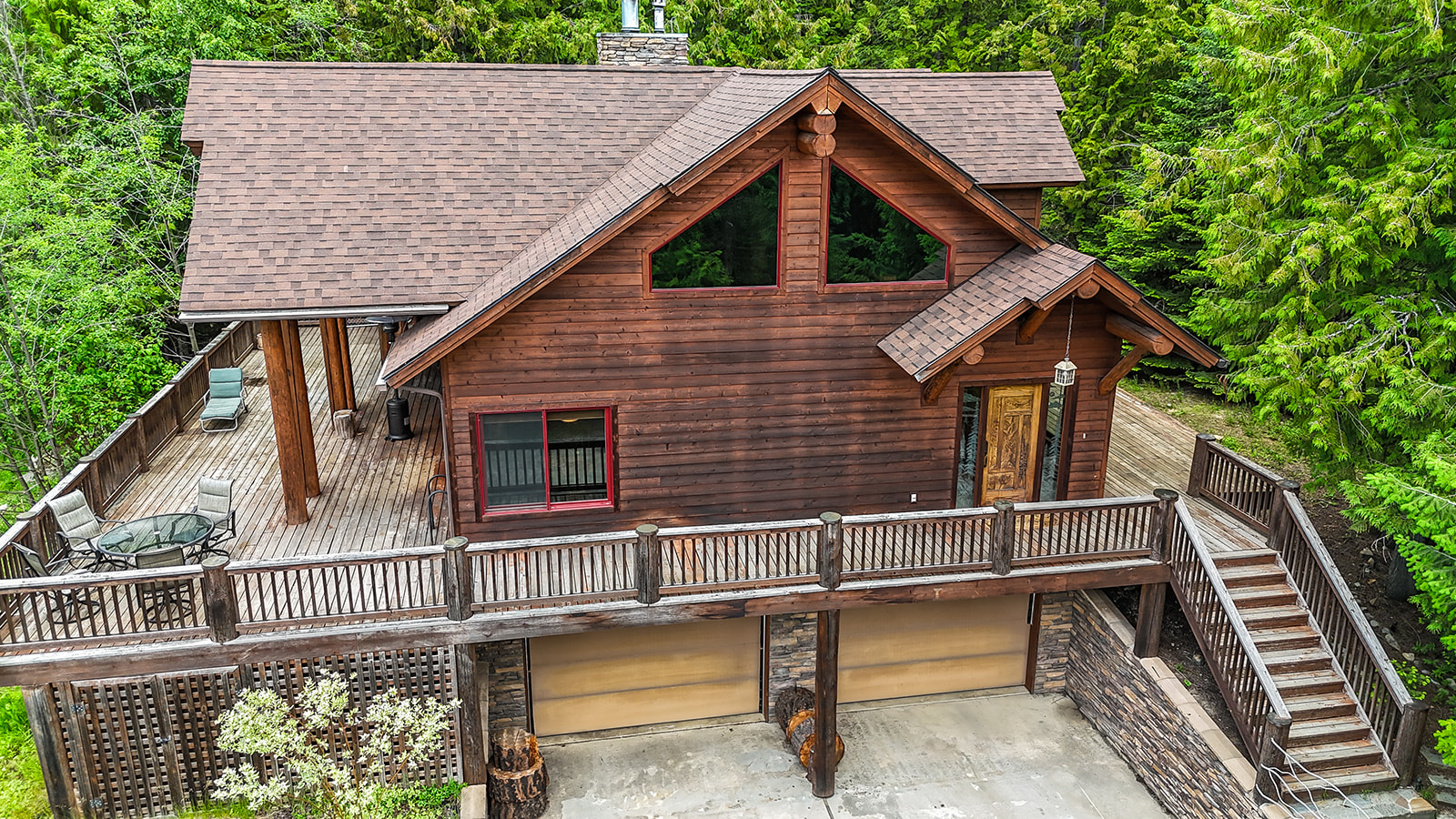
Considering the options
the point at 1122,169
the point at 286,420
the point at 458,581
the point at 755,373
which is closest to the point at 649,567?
the point at 458,581

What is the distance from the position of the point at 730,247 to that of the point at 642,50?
6.28m

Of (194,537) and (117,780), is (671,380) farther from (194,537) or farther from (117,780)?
(117,780)

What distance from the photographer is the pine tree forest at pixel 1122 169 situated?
32.5ft

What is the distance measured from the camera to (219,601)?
8953mm

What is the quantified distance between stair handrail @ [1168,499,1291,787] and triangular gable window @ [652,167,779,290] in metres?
5.67

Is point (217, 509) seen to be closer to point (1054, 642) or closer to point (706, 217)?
point (706, 217)

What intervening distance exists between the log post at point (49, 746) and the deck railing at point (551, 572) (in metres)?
0.78

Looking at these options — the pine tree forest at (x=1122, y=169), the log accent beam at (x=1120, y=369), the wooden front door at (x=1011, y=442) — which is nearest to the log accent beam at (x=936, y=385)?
the wooden front door at (x=1011, y=442)

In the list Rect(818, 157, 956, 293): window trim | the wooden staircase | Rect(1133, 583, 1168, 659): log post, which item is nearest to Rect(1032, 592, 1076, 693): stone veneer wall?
Rect(1133, 583, 1168, 659): log post

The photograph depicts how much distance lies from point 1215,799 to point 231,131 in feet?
46.1

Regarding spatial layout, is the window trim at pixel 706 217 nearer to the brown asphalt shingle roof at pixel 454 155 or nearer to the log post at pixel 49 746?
the brown asphalt shingle roof at pixel 454 155

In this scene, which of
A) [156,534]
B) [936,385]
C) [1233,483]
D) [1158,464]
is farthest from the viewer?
[1158,464]

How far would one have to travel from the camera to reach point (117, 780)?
988 centimetres

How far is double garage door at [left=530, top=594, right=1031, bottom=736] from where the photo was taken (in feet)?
38.1
